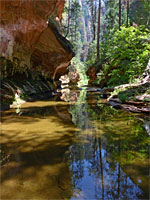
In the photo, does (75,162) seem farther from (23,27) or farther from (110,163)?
(23,27)

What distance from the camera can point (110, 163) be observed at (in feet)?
7.97

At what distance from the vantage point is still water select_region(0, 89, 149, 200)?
71.9 inches

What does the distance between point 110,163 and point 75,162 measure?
0.52m

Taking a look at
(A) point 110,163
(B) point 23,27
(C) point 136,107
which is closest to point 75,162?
(A) point 110,163

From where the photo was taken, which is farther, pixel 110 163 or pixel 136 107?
pixel 136 107

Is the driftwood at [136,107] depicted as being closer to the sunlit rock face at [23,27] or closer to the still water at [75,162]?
the still water at [75,162]

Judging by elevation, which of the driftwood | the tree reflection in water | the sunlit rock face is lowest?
the tree reflection in water

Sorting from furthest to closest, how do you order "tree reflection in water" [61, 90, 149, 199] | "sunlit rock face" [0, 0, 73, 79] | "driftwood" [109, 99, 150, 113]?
1. "sunlit rock face" [0, 0, 73, 79]
2. "driftwood" [109, 99, 150, 113]
3. "tree reflection in water" [61, 90, 149, 199]

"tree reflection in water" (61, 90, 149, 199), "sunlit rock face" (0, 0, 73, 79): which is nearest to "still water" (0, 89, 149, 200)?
"tree reflection in water" (61, 90, 149, 199)

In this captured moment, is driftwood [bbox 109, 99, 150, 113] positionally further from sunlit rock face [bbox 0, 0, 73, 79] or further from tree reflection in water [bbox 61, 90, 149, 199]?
sunlit rock face [bbox 0, 0, 73, 79]

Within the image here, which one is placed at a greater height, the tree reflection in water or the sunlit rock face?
the sunlit rock face

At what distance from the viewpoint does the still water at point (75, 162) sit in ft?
5.99

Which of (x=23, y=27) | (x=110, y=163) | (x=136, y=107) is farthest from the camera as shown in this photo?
(x=23, y=27)

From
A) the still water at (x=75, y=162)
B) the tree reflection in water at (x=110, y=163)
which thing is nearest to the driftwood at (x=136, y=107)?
the still water at (x=75, y=162)
